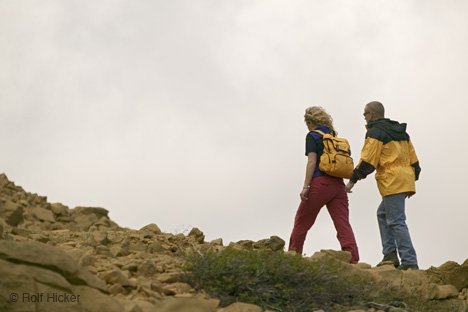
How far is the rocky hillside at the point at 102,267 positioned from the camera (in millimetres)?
6316

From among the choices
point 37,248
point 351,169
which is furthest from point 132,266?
point 351,169

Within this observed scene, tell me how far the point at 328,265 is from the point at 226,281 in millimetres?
1669

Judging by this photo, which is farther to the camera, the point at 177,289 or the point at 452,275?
the point at 452,275

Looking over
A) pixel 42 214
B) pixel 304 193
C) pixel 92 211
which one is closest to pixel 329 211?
pixel 304 193

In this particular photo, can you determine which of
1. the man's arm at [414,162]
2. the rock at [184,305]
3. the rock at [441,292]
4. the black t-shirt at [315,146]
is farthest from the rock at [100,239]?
the man's arm at [414,162]

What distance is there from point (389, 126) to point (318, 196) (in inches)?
57.3

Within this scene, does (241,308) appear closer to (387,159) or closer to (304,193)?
(304,193)

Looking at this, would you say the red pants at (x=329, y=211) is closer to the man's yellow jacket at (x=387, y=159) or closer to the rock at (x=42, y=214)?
the man's yellow jacket at (x=387, y=159)

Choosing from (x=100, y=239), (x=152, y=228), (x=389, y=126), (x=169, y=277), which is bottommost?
(x=169, y=277)

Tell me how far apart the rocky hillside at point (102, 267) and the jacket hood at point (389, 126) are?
6.27 ft

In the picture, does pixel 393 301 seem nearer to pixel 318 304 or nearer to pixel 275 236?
pixel 318 304

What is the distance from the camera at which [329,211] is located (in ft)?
36.8

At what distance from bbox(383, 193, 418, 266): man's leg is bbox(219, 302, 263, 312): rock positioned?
15.4 ft

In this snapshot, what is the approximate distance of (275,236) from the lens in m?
10.6
